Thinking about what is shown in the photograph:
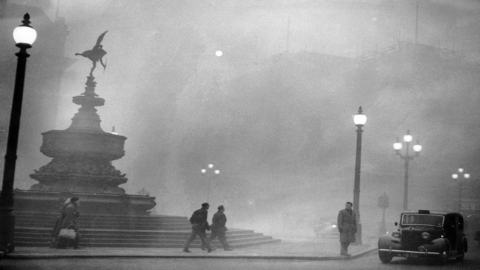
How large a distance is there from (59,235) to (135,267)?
3.79 m

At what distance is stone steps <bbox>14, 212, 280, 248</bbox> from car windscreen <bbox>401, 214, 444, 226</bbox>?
5575 millimetres

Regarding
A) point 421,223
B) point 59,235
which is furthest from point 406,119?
point 59,235

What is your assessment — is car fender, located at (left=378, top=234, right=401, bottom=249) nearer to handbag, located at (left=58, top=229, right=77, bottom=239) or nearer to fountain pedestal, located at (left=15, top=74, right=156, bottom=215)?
handbag, located at (left=58, top=229, right=77, bottom=239)

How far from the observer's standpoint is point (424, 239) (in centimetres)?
1393

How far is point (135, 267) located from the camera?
10.8 meters

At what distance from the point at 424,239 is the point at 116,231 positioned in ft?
29.0

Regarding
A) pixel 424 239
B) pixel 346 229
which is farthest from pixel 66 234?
pixel 424 239

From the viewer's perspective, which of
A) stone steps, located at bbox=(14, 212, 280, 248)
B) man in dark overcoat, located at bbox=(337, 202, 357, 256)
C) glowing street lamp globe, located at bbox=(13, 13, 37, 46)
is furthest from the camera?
man in dark overcoat, located at bbox=(337, 202, 357, 256)

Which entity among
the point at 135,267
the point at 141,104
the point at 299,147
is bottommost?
the point at 135,267

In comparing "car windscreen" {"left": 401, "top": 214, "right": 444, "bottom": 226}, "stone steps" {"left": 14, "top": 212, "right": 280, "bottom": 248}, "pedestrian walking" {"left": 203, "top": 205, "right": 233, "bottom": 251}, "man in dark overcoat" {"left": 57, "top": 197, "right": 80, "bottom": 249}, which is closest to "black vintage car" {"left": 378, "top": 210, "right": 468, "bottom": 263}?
"car windscreen" {"left": 401, "top": 214, "right": 444, "bottom": 226}

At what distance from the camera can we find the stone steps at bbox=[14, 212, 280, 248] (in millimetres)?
14836

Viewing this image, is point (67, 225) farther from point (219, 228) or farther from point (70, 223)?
point (219, 228)

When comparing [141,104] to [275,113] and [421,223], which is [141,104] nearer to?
[275,113]

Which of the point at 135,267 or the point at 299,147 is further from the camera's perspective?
the point at 299,147
